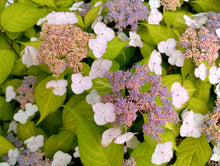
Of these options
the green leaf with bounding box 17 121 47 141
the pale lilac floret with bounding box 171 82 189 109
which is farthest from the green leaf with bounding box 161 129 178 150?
the green leaf with bounding box 17 121 47 141

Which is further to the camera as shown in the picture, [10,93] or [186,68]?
[10,93]

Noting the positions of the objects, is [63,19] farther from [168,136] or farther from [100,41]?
[168,136]

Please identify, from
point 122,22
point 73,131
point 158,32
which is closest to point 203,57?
point 158,32

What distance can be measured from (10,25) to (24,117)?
48cm

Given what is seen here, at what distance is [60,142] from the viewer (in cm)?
102

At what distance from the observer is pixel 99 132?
869mm

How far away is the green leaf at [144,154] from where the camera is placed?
859 millimetres

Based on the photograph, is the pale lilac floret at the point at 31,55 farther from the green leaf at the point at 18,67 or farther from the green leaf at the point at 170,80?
the green leaf at the point at 170,80

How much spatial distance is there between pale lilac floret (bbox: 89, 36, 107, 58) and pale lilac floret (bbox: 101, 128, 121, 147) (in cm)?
29

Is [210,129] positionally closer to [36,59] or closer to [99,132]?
[99,132]

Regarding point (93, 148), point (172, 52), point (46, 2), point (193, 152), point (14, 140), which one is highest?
point (46, 2)

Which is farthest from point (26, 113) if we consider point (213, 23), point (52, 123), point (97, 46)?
point (213, 23)

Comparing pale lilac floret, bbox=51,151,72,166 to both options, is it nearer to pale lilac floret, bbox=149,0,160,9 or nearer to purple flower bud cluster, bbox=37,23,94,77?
purple flower bud cluster, bbox=37,23,94,77

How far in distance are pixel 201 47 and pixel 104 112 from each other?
0.46m
